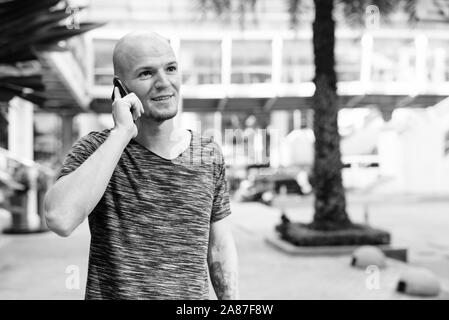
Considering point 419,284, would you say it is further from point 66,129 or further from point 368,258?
point 66,129

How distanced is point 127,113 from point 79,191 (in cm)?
25

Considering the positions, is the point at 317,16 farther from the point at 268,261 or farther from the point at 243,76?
the point at 243,76

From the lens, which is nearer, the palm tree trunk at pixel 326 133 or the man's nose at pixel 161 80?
the man's nose at pixel 161 80

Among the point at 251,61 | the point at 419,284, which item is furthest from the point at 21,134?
the point at 419,284

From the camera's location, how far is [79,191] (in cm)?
161

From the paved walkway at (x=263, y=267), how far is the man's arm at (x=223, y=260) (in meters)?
4.69

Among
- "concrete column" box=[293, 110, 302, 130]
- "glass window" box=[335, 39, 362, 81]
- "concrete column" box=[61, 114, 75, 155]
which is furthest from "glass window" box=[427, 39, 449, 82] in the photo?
"concrete column" box=[61, 114, 75, 155]

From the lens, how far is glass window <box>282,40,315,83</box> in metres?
32.2

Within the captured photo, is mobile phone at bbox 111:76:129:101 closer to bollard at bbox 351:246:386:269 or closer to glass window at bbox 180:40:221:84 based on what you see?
bollard at bbox 351:246:386:269

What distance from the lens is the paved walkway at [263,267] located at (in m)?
6.91

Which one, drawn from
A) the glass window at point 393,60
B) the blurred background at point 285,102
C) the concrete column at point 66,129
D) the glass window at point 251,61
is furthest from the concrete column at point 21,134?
the glass window at point 393,60

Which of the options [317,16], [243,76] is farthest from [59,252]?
[243,76]

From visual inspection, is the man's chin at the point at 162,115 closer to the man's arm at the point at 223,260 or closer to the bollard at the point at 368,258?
the man's arm at the point at 223,260

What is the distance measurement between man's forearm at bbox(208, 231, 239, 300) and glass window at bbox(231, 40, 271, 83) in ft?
94.5
